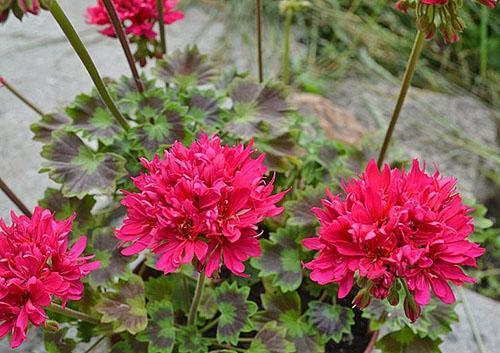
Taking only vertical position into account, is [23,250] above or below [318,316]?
above

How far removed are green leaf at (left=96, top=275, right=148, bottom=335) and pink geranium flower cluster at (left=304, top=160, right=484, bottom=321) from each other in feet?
1.04

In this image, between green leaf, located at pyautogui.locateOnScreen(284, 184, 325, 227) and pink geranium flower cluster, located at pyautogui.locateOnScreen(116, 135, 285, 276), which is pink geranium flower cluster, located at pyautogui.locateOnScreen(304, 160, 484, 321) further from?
green leaf, located at pyautogui.locateOnScreen(284, 184, 325, 227)

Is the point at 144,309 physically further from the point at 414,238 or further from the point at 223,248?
the point at 414,238

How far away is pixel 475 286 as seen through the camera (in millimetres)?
1772

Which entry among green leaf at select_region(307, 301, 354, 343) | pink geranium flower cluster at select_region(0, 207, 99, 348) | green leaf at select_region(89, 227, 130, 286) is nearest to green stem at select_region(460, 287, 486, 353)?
green leaf at select_region(307, 301, 354, 343)

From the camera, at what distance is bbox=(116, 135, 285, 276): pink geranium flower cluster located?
71 centimetres

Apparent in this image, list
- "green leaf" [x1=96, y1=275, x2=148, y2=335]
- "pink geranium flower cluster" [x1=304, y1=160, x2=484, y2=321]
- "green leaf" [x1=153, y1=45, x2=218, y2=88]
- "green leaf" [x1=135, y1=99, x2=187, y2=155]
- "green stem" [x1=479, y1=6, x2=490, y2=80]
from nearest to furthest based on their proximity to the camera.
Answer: "pink geranium flower cluster" [x1=304, y1=160, x2=484, y2=321], "green leaf" [x1=96, y1=275, x2=148, y2=335], "green leaf" [x1=135, y1=99, x2=187, y2=155], "green leaf" [x1=153, y1=45, x2=218, y2=88], "green stem" [x1=479, y1=6, x2=490, y2=80]

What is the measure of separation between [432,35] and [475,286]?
1032 mm

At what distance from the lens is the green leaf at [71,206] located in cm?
110

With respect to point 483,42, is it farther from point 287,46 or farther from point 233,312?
point 233,312

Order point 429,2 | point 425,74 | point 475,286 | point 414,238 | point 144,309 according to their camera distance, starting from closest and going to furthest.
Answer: point 414,238
point 429,2
point 144,309
point 475,286
point 425,74

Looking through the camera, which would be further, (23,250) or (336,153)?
(336,153)

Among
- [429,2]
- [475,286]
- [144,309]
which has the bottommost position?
[475,286]

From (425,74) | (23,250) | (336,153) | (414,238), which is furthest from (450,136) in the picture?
(23,250)
